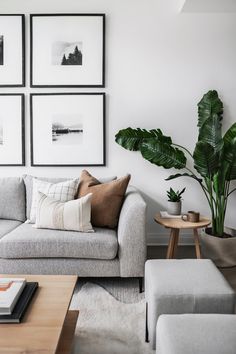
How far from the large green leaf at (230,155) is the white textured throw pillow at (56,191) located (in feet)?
4.25

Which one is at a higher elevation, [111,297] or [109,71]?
[109,71]

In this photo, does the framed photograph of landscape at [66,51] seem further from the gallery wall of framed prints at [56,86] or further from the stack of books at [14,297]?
the stack of books at [14,297]

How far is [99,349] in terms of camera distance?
170 cm

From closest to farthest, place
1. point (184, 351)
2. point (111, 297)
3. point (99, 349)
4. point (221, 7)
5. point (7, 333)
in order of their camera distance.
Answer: point (184, 351), point (7, 333), point (99, 349), point (111, 297), point (221, 7)

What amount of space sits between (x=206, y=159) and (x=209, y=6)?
1.49m

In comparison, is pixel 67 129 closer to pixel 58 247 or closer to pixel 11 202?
pixel 11 202

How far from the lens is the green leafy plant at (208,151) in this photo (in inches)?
106

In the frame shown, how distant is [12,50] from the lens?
126 inches

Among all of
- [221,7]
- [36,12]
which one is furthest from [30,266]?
[221,7]

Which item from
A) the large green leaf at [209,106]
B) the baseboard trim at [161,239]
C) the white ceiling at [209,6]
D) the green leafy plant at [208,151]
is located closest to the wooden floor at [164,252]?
the baseboard trim at [161,239]

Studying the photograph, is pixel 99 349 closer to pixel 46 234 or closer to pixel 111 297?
pixel 111 297

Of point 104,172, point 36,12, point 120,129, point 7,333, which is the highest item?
point 36,12

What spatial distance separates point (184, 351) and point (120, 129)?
2.44m

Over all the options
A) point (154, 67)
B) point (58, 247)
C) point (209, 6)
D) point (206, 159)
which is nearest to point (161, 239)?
point (206, 159)
